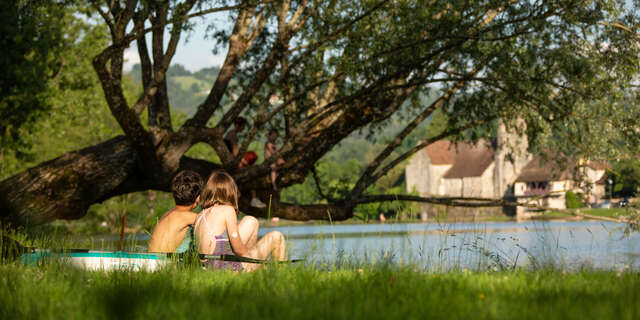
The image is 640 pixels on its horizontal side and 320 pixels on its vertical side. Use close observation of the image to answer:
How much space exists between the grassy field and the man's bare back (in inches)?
Result: 54.3

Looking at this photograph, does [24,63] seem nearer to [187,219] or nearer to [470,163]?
[187,219]

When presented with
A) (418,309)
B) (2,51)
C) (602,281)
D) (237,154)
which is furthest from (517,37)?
(2,51)

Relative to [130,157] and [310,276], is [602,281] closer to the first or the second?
[310,276]

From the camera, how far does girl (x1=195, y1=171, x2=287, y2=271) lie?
580cm

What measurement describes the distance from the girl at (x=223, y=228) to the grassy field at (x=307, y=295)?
1056 mm

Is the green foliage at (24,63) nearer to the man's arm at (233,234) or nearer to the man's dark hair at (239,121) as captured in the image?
the man's dark hair at (239,121)

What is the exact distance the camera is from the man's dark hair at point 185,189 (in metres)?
6.19

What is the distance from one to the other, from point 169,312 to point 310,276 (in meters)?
1.45

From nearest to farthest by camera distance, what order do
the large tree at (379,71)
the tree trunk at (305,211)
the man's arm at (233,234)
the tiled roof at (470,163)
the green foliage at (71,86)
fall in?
the man's arm at (233,234), the large tree at (379,71), the tree trunk at (305,211), the green foliage at (71,86), the tiled roof at (470,163)

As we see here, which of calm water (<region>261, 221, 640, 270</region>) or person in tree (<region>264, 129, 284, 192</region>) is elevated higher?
person in tree (<region>264, 129, 284, 192</region>)

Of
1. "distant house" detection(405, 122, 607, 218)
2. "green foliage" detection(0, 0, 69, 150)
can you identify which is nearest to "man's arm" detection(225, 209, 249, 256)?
"green foliage" detection(0, 0, 69, 150)

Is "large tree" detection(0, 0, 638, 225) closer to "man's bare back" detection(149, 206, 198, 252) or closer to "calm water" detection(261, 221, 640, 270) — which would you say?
"calm water" detection(261, 221, 640, 270)

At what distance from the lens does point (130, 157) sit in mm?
11094

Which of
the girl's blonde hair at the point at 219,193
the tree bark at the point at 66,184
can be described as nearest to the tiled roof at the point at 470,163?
the tree bark at the point at 66,184
